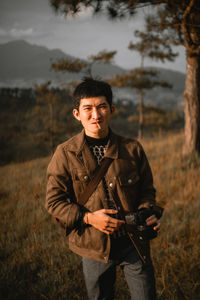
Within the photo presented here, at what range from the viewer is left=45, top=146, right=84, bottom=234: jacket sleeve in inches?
46.4

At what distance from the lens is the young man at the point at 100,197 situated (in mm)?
1219

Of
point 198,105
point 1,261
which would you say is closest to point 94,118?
point 1,261

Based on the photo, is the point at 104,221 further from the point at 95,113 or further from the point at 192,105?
the point at 192,105

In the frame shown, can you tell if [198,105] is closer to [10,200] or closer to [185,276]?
[185,276]

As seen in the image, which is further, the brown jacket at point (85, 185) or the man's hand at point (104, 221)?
the brown jacket at point (85, 185)

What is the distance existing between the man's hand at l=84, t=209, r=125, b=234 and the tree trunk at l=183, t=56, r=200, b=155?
4.72m

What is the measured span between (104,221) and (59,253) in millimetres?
1451

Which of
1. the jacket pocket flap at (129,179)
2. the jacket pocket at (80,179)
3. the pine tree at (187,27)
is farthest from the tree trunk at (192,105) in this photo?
the jacket pocket at (80,179)

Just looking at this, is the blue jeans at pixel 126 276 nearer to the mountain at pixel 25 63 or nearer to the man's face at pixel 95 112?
the man's face at pixel 95 112

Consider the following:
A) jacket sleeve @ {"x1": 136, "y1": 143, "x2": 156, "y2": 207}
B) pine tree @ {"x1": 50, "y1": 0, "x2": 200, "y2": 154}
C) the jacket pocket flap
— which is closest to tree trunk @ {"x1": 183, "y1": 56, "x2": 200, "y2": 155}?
pine tree @ {"x1": 50, "y1": 0, "x2": 200, "y2": 154}

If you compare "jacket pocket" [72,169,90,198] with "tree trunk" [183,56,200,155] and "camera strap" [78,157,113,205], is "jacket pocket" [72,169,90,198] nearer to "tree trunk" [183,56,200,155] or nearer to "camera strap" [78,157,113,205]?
"camera strap" [78,157,113,205]

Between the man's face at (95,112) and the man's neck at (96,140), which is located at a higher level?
the man's face at (95,112)

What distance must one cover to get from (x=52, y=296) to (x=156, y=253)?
120cm

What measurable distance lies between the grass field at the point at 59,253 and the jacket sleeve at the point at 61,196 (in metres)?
1.06
